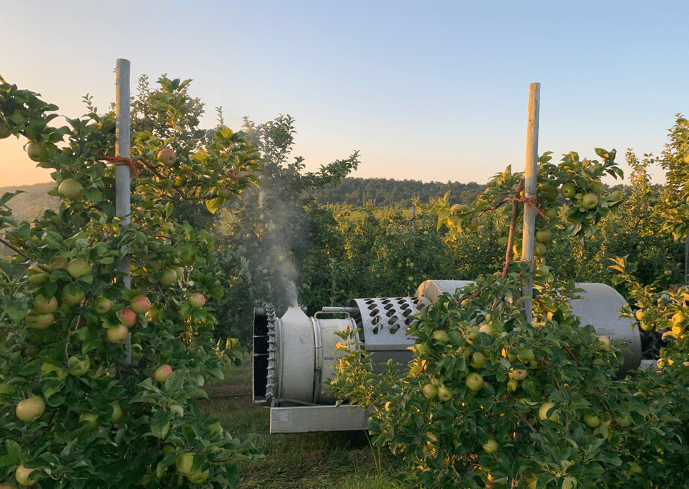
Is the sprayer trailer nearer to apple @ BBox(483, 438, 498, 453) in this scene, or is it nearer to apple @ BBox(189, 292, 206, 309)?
apple @ BBox(483, 438, 498, 453)

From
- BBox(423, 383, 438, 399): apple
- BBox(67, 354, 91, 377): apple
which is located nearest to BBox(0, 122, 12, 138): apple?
BBox(67, 354, 91, 377): apple

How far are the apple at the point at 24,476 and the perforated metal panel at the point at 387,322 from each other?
4474 millimetres

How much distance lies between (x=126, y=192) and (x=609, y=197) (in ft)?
9.21

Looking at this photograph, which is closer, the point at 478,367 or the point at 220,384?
the point at 478,367

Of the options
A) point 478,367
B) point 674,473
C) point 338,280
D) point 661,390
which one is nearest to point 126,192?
point 478,367

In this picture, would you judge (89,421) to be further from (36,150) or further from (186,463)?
(36,150)

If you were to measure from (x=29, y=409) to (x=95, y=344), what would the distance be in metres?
0.34

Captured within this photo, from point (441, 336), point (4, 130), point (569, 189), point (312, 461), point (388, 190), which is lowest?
point (312, 461)

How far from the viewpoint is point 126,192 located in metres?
2.48

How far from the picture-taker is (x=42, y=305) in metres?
1.98

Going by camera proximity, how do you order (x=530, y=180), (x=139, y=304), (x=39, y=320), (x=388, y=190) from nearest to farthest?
1. (x=39, y=320)
2. (x=139, y=304)
3. (x=530, y=180)
4. (x=388, y=190)

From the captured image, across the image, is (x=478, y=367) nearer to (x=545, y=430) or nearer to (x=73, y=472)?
(x=545, y=430)

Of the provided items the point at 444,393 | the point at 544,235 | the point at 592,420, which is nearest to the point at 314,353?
Result: the point at 444,393

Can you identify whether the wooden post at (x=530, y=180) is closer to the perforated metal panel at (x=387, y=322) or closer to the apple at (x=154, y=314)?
the apple at (x=154, y=314)
